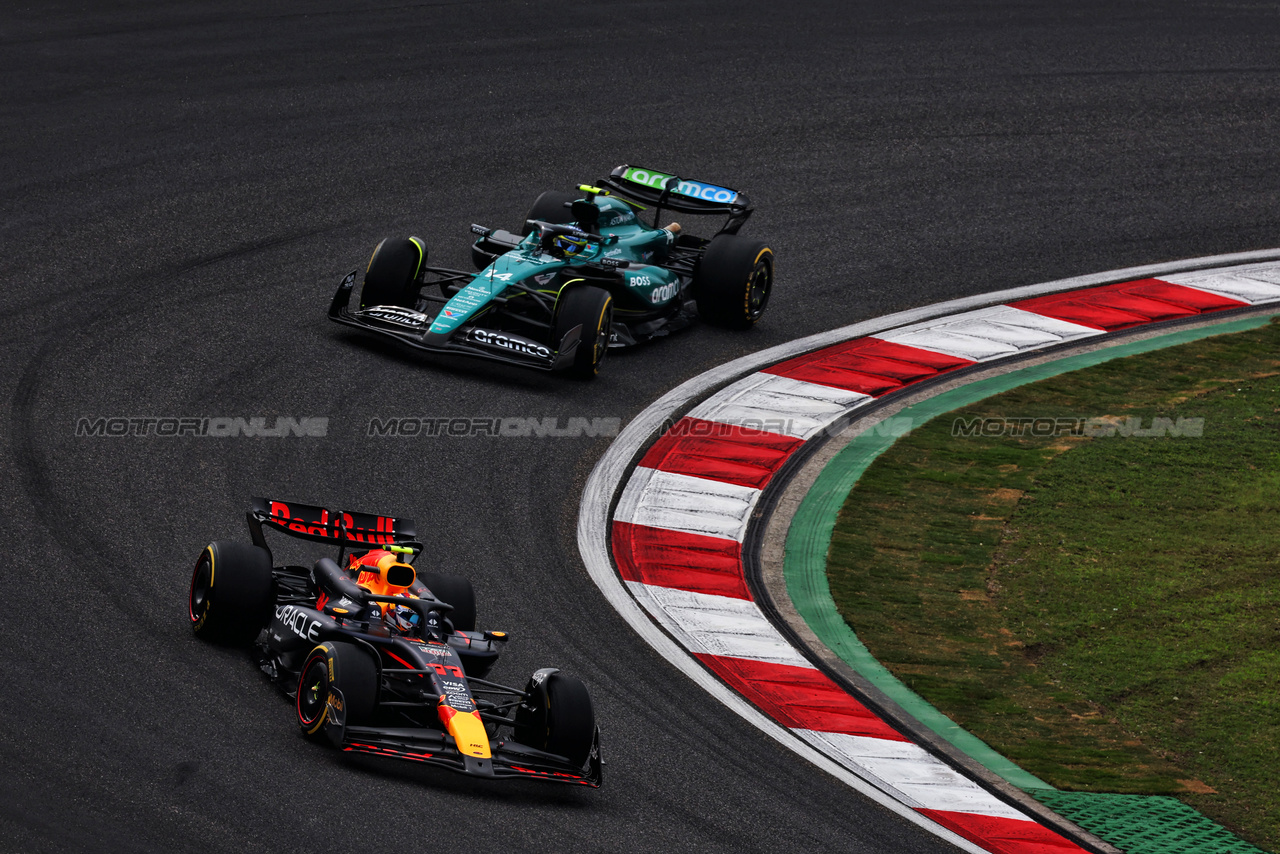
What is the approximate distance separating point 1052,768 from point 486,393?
5721 millimetres

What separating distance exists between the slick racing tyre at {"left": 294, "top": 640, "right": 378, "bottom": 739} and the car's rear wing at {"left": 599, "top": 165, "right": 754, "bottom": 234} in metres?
7.79

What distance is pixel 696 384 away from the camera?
42.7 ft

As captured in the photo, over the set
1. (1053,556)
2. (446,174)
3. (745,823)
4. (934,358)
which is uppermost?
(446,174)

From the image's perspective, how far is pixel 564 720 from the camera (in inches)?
292

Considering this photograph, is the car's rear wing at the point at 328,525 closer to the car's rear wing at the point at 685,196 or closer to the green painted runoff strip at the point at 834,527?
the green painted runoff strip at the point at 834,527

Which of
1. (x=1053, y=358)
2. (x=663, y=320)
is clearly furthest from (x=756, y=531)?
(x=1053, y=358)

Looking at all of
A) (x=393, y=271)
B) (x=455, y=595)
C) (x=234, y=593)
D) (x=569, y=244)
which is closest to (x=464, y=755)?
(x=455, y=595)

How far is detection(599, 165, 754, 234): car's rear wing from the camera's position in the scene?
14.2 meters

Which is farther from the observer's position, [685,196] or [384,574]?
[685,196]

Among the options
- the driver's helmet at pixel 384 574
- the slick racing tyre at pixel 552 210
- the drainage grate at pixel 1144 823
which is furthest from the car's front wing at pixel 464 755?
the slick racing tyre at pixel 552 210

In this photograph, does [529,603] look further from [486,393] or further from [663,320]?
[663,320]

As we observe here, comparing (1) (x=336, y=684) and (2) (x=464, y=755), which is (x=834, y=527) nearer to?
(2) (x=464, y=755)

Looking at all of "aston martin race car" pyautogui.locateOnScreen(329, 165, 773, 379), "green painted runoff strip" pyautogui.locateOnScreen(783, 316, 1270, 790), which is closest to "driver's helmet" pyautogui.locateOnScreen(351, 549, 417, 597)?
"green painted runoff strip" pyautogui.locateOnScreen(783, 316, 1270, 790)

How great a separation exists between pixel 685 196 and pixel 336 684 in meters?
8.16
